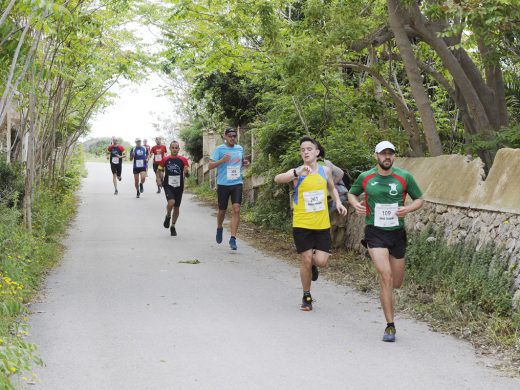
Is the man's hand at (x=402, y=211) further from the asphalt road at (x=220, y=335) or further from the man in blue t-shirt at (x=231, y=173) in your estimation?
the man in blue t-shirt at (x=231, y=173)

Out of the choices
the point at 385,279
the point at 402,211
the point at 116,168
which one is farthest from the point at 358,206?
the point at 116,168

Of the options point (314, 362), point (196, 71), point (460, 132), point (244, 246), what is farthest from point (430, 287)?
point (196, 71)

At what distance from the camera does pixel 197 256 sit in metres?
12.4

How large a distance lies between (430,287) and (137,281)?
381 centimetres

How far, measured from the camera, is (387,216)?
7270mm

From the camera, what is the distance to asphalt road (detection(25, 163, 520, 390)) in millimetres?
5777

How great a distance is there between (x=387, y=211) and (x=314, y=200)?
1.23 meters

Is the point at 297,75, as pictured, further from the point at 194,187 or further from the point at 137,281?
the point at 194,187

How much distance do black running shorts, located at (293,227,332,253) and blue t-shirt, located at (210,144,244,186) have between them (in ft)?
15.5

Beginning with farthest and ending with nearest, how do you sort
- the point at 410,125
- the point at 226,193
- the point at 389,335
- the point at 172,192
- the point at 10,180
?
the point at 172,192
the point at 10,180
the point at 410,125
the point at 226,193
the point at 389,335

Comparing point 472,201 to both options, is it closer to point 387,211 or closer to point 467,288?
point 467,288

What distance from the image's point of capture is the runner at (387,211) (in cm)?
719

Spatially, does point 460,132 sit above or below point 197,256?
above

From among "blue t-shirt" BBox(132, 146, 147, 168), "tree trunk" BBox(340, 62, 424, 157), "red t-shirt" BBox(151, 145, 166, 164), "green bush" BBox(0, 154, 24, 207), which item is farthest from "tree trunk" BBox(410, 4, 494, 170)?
"blue t-shirt" BBox(132, 146, 147, 168)
